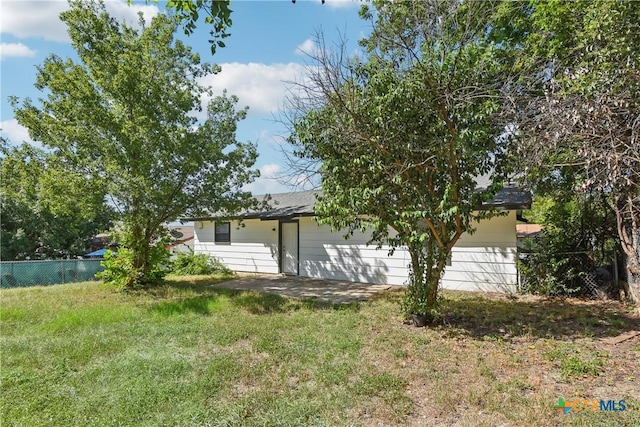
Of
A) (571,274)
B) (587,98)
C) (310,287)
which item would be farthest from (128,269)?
(571,274)

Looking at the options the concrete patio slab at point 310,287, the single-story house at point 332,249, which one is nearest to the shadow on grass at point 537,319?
the single-story house at point 332,249

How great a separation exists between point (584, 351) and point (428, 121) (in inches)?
Result: 149

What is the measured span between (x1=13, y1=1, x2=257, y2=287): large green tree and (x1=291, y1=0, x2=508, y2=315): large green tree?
14.2 ft

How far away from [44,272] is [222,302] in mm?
9007

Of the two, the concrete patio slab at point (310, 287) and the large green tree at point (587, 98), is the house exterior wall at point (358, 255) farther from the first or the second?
the large green tree at point (587, 98)

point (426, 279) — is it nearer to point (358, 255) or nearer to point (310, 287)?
point (310, 287)

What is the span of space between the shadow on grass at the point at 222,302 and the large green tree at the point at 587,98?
15.3 feet

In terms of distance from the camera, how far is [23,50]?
20.8 feet

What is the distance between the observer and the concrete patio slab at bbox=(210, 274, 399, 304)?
9055 mm

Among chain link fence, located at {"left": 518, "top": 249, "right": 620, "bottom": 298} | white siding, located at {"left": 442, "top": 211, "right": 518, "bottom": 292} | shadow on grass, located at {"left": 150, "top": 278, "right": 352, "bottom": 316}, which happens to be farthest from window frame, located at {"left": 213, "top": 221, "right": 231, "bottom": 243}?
chain link fence, located at {"left": 518, "top": 249, "right": 620, "bottom": 298}

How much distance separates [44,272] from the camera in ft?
42.1

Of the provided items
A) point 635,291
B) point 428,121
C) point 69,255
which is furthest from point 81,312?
point 69,255

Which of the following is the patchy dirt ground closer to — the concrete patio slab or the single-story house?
the single-story house

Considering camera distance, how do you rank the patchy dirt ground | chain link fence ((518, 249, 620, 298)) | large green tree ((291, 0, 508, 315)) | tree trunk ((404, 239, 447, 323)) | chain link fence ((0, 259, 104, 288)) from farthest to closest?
chain link fence ((0, 259, 104, 288)) → chain link fence ((518, 249, 620, 298)) → tree trunk ((404, 239, 447, 323)) → large green tree ((291, 0, 508, 315)) → the patchy dirt ground
